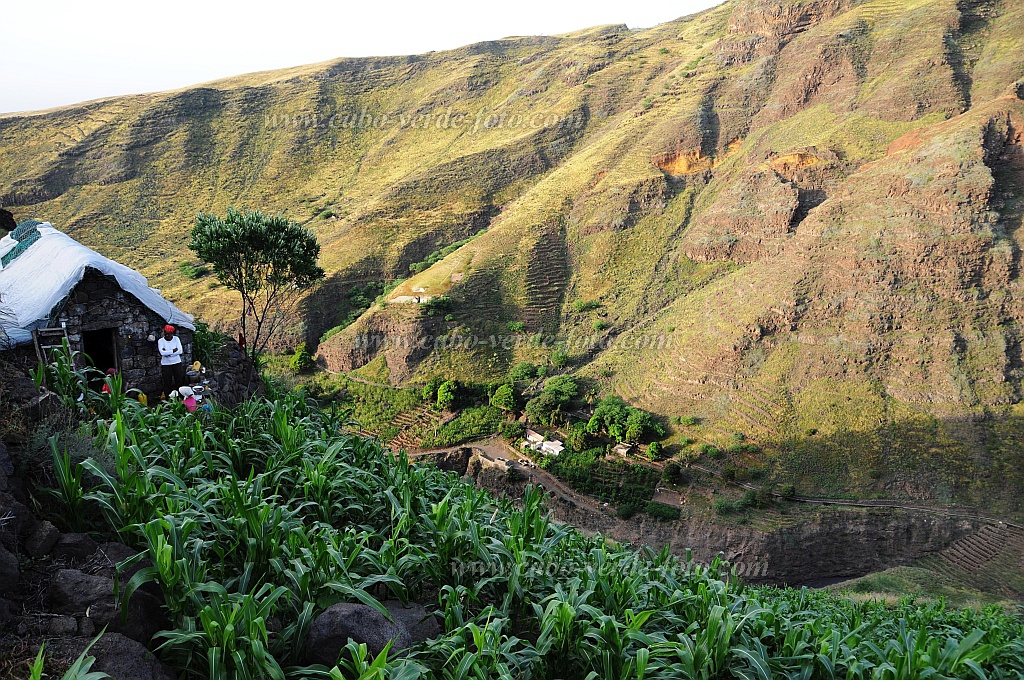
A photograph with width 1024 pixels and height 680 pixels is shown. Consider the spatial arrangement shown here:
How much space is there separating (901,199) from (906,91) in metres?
11.7

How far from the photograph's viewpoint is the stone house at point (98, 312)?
10.8 m

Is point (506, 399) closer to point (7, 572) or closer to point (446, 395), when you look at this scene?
point (446, 395)

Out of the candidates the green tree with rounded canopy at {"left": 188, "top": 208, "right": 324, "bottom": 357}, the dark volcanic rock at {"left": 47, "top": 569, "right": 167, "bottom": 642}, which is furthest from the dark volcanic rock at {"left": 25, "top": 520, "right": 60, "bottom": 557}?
the green tree with rounded canopy at {"left": 188, "top": 208, "right": 324, "bottom": 357}

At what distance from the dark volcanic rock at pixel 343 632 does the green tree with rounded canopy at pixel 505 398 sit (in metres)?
27.6

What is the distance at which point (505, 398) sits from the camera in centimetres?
3142

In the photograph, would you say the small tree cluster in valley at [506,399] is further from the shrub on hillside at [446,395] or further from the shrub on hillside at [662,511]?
the shrub on hillside at [662,511]

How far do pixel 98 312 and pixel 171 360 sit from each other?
194 centimetres

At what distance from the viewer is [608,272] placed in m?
40.2

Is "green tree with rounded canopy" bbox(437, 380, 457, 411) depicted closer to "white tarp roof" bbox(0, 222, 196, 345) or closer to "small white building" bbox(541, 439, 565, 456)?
"small white building" bbox(541, 439, 565, 456)

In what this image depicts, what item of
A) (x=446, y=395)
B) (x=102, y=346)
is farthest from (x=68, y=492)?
(x=446, y=395)

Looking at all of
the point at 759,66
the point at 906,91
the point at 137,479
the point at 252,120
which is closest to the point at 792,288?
the point at 906,91

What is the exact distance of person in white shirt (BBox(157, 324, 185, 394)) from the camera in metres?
11.0

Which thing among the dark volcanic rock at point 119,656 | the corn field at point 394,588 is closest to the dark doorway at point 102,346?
the corn field at point 394,588

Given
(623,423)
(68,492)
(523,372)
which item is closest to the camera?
(68,492)
